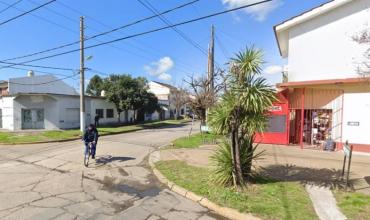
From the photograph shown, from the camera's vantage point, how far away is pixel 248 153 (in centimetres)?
697

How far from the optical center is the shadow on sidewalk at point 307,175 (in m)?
7.04

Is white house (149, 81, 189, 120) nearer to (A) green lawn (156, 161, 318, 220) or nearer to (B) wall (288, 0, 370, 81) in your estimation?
(B) wall (288, 0, 370, 81)

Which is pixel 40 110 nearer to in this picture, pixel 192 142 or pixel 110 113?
pixel 110 113

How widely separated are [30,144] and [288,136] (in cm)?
1510

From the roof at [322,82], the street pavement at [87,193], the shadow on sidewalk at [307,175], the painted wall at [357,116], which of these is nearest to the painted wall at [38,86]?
the street pavement at [87,193]

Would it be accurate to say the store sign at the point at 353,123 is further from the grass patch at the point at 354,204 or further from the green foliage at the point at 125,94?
the green foliage at the point at 125,94

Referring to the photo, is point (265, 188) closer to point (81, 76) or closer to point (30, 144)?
point (30, 144)

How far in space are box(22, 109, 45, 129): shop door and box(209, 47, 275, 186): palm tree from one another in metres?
23.4

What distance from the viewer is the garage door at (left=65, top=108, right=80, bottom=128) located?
2586 centimetres

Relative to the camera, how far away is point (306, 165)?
924cm

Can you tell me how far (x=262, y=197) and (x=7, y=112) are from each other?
27877mm

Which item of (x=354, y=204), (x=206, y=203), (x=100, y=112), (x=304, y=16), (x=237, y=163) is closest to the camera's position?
(x=354, y=204)

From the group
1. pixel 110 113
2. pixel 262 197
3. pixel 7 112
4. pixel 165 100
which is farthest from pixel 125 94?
Result: pixel 262 197

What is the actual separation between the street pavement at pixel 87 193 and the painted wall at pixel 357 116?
974 centimetres
